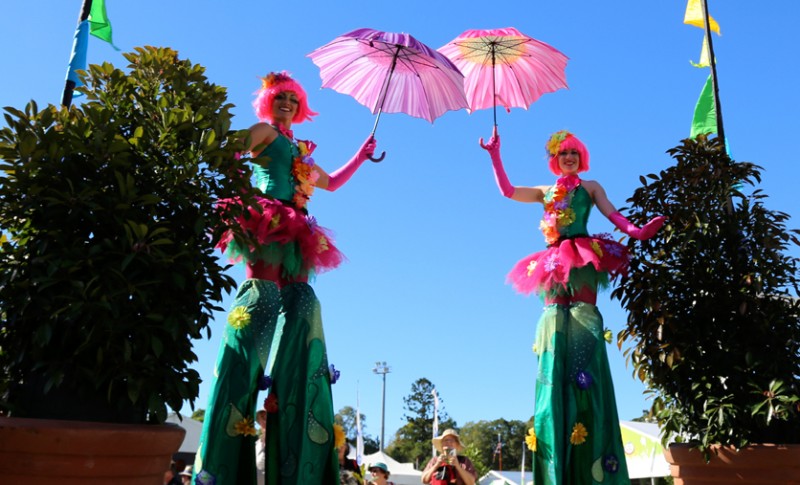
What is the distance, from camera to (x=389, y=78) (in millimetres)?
5426

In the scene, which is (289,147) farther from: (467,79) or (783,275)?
A: (783,275)

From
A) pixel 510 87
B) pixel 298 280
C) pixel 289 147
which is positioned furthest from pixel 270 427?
pixel 510 87

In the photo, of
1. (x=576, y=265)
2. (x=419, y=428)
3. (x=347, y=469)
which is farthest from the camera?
(x=419, y=428)

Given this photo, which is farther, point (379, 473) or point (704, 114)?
point (704, 114)

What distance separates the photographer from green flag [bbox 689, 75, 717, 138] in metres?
7.41

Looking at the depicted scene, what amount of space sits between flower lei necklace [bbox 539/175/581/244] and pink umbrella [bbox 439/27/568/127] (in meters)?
0.89

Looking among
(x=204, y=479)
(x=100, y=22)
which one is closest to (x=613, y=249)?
(x=204, y=479)

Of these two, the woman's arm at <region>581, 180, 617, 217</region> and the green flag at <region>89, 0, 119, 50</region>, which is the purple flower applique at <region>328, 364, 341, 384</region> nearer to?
the woman's arm at <region>581, 180, 617, 217</region>

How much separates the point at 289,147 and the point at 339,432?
1.56m

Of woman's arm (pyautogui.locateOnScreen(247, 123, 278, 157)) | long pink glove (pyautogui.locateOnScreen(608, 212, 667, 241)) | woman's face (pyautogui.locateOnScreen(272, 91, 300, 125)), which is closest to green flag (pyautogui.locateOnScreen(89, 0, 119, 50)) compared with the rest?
woman's face (pyautogui.locateOnScreen(272, 91, 300, 125))

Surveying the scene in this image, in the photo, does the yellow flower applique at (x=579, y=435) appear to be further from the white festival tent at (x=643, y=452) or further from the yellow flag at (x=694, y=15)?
the white festival tent at (x=643, y=452)

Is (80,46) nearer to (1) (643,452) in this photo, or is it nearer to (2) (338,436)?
(2) (338,436)

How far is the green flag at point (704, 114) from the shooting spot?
741 cm

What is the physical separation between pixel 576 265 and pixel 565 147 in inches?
37.2
